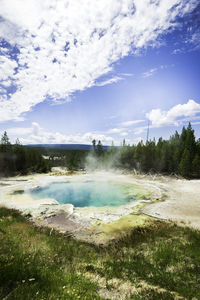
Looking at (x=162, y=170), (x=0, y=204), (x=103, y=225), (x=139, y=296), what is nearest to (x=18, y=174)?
(x=0, y=204)

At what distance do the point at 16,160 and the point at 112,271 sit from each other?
1921 inches

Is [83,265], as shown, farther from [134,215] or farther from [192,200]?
[192,200]

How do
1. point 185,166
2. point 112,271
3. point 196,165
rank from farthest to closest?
1. point 196,165
2. point 185,166
3. point 112,271

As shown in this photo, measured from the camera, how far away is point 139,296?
4.34 m

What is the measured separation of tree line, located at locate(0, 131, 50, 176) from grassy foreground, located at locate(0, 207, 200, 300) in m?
43.5

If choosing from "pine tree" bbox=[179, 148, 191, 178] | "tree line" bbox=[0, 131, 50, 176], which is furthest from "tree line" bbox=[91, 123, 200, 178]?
"tree line" bbox=[0, 131, 50, 176]

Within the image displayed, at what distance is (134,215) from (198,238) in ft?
23.0

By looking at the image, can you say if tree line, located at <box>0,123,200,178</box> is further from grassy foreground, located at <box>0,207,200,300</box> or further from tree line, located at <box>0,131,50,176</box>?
grassy foreground, located at <box>0,207,200,300</box>

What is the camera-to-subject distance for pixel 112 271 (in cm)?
622

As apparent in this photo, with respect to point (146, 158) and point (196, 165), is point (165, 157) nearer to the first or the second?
point (146, 158)

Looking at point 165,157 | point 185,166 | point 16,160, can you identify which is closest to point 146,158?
point 165,157

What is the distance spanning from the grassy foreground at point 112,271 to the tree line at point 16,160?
43.5 meters

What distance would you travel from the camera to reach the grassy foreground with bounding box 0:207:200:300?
3.88m

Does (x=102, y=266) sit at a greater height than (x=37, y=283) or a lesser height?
lesser
